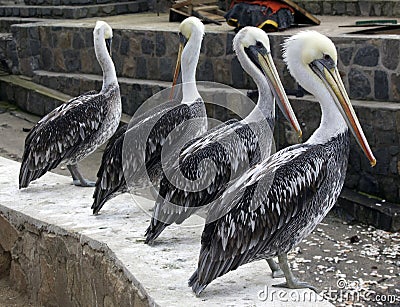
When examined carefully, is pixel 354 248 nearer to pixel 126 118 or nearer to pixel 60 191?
pixel 60 191

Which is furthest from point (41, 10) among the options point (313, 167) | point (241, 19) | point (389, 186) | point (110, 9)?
point (313, 167)

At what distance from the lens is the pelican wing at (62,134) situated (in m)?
5.02

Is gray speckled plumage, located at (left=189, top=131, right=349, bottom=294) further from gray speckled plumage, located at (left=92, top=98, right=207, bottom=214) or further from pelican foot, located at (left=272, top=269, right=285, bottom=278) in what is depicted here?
gray speckled plumage, located at (left=92, top=98, right=207, bottom=214)

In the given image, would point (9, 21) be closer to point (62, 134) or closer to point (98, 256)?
point (62, 134)

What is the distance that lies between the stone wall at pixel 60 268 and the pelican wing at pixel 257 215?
42cm

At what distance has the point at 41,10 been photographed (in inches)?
431

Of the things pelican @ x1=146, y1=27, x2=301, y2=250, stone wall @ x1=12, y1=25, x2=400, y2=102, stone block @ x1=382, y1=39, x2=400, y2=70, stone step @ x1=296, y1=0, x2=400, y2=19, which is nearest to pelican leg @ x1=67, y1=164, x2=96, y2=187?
pelican @ x1=146, y1=27, x2=301, y2=250

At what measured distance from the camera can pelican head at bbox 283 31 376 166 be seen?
3492 millimetres

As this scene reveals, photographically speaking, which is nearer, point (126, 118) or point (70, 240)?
point (70, 240)

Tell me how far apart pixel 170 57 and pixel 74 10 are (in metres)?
2.63

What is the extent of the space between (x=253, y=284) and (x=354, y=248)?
2588 millimetres

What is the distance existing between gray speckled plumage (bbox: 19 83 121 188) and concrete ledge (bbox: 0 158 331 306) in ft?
0.49

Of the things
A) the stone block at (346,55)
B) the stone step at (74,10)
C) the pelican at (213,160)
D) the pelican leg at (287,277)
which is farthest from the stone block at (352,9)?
the pelican leg at (287,277)

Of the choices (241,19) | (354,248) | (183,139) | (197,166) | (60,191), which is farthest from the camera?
(241,19)
